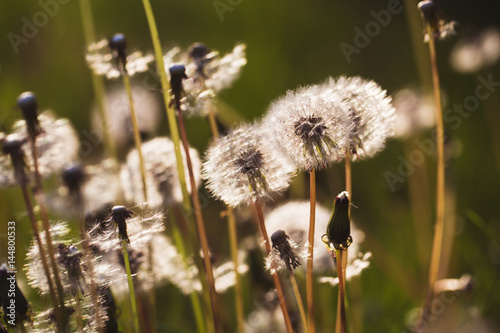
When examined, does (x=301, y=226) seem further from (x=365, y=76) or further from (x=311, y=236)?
(x=365, y=76)

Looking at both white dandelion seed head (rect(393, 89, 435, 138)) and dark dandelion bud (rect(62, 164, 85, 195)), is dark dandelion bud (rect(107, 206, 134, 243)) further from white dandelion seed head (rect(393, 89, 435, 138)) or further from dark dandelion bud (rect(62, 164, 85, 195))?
white dandelion seed head (rect(393, 89, 435, 138))

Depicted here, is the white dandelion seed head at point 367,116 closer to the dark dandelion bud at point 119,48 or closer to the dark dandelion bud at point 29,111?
the dark dandelion bud at point 119,48

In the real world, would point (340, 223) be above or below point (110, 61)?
below

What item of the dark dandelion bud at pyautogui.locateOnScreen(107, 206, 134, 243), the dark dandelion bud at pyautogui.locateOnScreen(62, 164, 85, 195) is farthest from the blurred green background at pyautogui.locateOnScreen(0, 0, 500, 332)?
the dark dandelion bud at pyautogui.locateOnScreen(107, 206, 134, 243)

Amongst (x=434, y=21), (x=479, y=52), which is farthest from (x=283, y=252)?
(x=479, y=52)

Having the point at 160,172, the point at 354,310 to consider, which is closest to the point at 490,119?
the point at 354,310

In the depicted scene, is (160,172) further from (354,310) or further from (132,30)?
(132,30)

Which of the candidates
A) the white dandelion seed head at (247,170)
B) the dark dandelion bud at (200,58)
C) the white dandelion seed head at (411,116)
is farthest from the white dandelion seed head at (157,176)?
the white dandelion seed head at (411,116)
